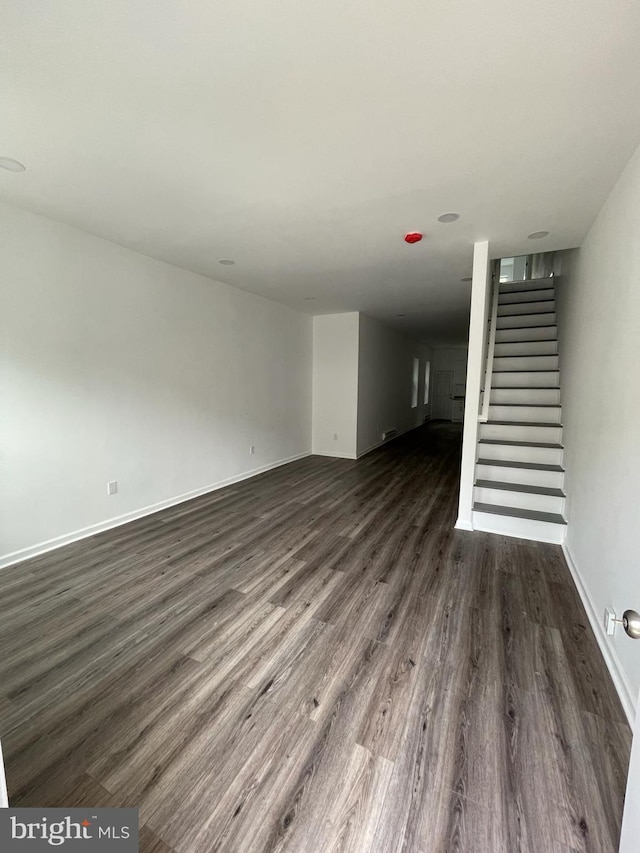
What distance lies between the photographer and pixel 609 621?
1657mm

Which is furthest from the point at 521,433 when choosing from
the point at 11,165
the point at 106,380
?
the point at 11,165

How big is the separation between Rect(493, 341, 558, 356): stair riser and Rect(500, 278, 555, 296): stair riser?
4.08 ft

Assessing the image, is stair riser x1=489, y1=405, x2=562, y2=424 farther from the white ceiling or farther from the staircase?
the white ceiling

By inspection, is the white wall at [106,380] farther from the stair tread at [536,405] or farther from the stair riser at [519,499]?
the stair tread at [536,405]

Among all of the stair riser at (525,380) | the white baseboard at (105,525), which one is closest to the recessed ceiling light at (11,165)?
the white baseboard at (105,525)

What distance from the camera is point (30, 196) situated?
7.36ft

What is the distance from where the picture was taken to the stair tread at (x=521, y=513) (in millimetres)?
2908

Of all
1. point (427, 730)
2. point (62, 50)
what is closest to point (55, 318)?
point (62, 50)

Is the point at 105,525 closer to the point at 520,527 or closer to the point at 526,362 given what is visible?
the point at 520,527

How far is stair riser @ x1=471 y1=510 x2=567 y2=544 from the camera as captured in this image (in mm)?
2889

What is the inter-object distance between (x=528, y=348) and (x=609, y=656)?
360cm

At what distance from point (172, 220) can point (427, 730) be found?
3.31 metres

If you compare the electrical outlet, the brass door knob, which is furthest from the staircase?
the brass door knob

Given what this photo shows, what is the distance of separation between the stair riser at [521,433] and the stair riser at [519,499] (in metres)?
0.70
